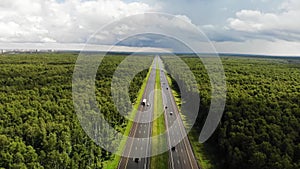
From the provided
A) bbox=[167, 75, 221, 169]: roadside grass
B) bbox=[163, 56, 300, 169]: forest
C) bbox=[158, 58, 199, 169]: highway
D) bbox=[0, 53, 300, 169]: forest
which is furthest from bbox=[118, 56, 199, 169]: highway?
bbox=[163, 56, 300, 169]: forest

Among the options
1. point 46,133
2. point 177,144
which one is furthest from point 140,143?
point 46,133

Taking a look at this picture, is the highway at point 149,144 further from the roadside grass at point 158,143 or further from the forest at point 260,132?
the forest at point 260,132

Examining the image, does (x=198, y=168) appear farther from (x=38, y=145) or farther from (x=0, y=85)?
(x=0, y=85)

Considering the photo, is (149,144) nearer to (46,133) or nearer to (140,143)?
(140,143)

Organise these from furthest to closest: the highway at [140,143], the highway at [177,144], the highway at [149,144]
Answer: the highway at [177,144] < the highway at [149,144] < the highway at [140,143]

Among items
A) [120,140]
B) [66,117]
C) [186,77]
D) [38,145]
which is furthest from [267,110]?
[186,77]

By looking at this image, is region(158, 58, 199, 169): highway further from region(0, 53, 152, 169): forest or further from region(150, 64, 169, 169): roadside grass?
region(0, 53, 152, 169): forest

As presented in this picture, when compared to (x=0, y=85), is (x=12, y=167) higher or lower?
lower

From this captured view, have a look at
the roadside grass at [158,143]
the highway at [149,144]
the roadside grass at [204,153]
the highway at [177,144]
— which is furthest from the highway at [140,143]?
the roadside grass at [204,153]

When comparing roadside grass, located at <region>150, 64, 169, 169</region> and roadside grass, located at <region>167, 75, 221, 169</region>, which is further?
roadside grass, located at <region>167, 75, 221, 169</region>

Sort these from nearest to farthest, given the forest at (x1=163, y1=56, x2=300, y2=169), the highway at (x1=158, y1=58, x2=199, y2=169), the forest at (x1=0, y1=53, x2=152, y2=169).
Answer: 1. the forest at (x1=0, y1=53, x2=152, y2=169)
2. the forest at (x1=163, y1=56, x2=300, y2=169)
3. the highway at (x1=158, y1=58, x2=199, y2=169)

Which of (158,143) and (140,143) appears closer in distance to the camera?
(140,143)
